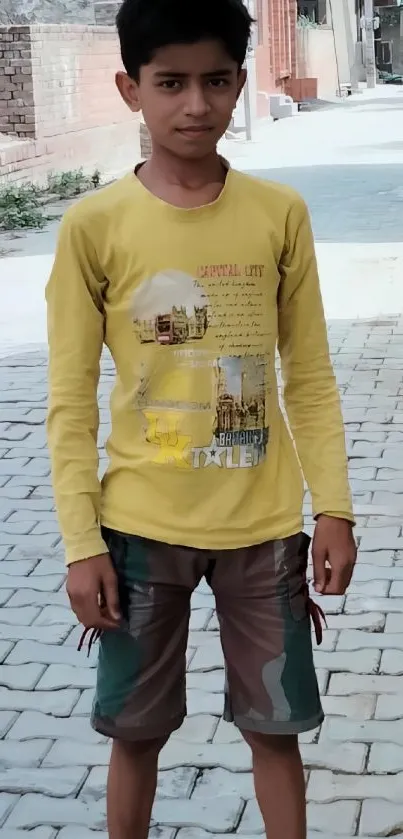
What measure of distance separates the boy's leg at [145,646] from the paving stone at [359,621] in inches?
66.2

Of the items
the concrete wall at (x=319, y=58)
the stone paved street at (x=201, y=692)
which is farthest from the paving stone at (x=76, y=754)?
the concrete wall at (x=319, y=58)

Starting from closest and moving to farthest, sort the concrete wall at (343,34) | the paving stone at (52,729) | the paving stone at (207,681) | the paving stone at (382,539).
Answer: the paving stone at (52,729) < the paving stone at (207,681) < the paving stone at (382,539) < the concrete wall at (343,34)

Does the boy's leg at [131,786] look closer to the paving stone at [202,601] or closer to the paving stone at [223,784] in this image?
the paving stone at [223,784]

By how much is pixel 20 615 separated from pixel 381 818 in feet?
5.34

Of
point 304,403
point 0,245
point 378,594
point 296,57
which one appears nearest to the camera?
point 304,403

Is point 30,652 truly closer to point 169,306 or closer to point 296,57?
point 169,306

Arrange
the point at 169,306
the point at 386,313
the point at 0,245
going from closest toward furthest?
the point at 169,306 → the point at 386,313 → the point at 0,245

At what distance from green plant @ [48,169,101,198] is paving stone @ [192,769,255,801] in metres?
13.7

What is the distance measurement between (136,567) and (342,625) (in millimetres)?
1851

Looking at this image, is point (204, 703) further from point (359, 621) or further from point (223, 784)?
point (359, 621)

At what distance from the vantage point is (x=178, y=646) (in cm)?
237

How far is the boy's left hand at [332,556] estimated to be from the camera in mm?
2371

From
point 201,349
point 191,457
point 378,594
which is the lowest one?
point 378,594

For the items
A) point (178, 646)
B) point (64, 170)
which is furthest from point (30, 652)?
point (64, 170)
